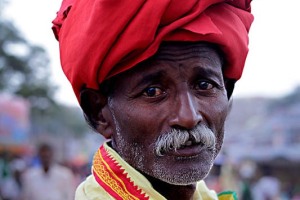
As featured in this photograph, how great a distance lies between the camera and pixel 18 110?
69.5 feet

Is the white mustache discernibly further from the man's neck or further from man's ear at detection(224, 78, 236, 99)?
man's ear at detection(224, 78, 236, 99)

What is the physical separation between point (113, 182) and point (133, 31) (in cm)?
53

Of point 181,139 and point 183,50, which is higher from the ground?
point 183,50

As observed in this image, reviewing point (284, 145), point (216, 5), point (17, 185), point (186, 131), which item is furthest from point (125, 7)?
point (284, 145)

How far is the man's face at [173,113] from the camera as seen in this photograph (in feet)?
6.08

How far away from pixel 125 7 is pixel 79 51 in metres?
0.22

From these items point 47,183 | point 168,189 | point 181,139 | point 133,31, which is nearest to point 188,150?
point 181,139

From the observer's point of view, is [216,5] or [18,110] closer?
[216,5]

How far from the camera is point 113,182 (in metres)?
1.98

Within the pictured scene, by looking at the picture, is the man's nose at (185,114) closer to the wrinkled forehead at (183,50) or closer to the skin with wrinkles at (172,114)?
the skin with wrinkles at (172,114)

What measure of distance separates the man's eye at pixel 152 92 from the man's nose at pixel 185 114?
0.26ft

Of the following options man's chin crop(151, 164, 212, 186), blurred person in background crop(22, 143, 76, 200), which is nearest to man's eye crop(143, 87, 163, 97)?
man's chin crop(151, 164, 212, 186)

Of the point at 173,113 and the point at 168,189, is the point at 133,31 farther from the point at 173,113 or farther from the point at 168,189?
the point at 168,189

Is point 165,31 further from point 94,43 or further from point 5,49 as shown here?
point 5,49
